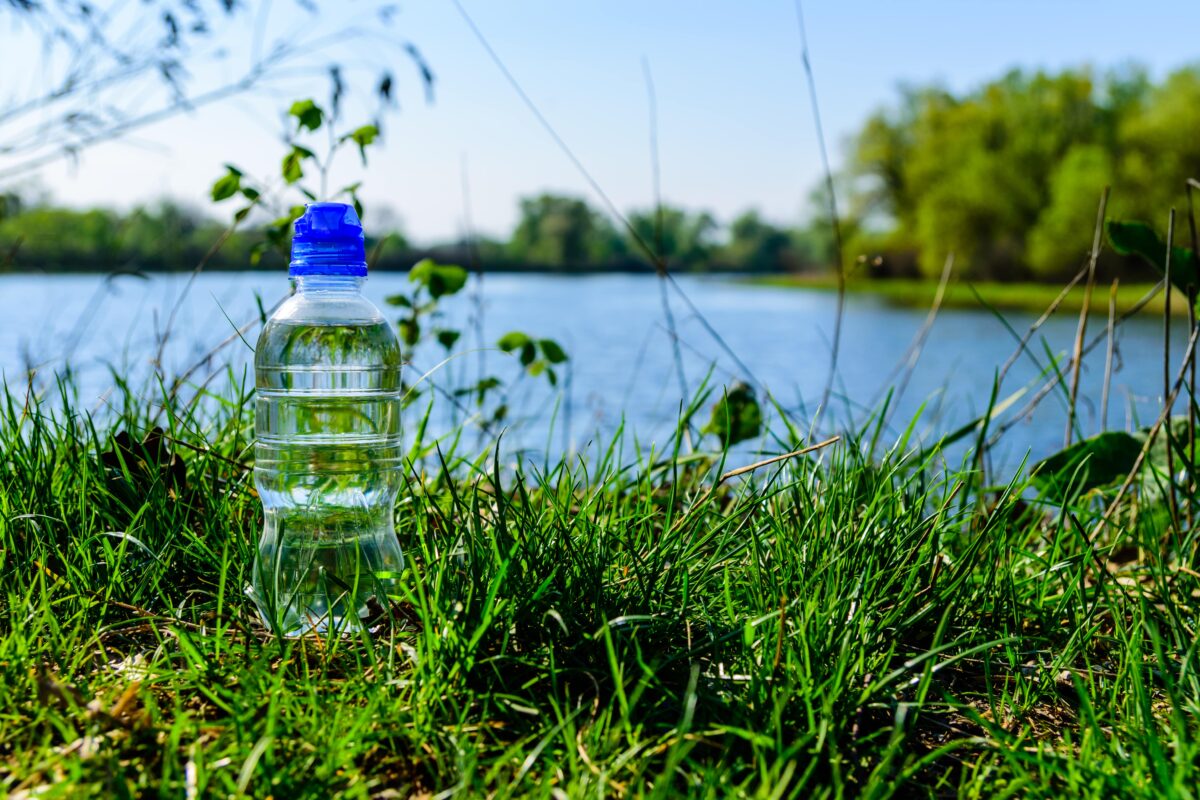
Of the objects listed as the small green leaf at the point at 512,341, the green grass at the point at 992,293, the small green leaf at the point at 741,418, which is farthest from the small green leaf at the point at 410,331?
the green grass at the point at 992,293

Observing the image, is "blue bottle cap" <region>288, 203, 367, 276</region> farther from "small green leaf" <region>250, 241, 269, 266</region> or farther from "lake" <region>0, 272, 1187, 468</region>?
"small green leaf" <region>250, 241, 269, 266</region>

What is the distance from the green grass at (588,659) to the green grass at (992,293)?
21.6 m

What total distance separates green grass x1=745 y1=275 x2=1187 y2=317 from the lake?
4.45m

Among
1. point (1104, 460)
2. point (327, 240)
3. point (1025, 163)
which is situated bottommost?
point (1104, 460)

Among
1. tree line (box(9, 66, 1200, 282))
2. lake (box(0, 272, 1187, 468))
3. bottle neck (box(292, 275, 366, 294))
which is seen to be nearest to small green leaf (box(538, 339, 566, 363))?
lake (box(0, 272, 1187, 468))

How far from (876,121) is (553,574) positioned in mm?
55223

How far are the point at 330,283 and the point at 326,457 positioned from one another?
542 mm

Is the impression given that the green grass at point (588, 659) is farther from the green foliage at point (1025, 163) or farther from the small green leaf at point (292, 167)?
the green foliage at point (1025, 163)

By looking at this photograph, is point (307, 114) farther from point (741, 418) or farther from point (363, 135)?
point (741, 418)

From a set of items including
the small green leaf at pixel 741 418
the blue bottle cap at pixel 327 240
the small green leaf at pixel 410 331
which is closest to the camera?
the blue bottle cap at pixel 327 240

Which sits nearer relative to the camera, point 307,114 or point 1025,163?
point 307,114

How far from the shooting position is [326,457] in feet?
8.02

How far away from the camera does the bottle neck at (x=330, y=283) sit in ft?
6.59

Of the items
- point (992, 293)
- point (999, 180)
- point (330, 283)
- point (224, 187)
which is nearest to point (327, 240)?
point (330, 283)
